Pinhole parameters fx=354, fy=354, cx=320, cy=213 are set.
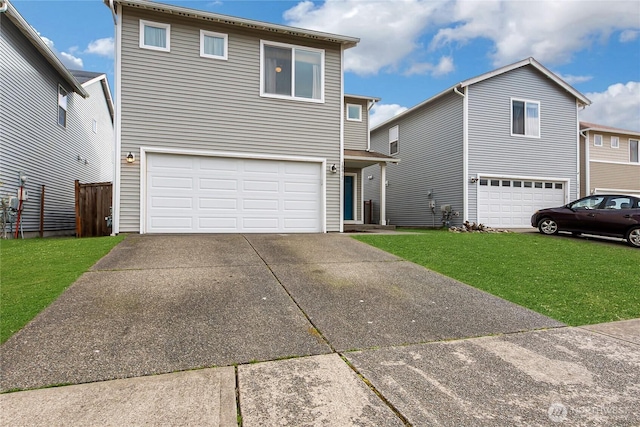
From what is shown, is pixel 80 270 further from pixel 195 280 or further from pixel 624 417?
pixel 624 417

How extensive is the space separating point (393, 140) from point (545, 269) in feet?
43.7

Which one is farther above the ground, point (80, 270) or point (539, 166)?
point (539, 166)

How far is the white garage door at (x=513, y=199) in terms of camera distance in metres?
14.0

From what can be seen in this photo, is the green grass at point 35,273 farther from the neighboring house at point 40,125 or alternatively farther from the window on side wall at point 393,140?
the window on side wall at point 393,140

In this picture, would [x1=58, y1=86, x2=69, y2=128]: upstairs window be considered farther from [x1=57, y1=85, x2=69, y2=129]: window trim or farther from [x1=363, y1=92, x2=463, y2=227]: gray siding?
[x1=363, y1=92, x2=463, y2=227]: gray siding

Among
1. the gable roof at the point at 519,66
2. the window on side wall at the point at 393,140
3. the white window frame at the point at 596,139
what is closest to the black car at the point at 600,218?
the gable roof at the point at 519,66

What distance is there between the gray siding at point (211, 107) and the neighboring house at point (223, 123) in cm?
3

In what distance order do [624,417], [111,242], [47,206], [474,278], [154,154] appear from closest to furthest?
1. [624,417]
2. [474,278]
3. [111,242]
4. [154,154]
5. [47,206]

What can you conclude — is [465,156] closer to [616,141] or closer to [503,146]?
[503,146]

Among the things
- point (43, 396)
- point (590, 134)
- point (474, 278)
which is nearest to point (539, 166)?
point (590, 134)

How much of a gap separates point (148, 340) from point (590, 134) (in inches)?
862

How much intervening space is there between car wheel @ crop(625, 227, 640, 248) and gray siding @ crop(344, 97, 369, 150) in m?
8.97

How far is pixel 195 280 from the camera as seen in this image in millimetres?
4883

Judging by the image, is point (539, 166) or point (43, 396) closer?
point (43, 396)
